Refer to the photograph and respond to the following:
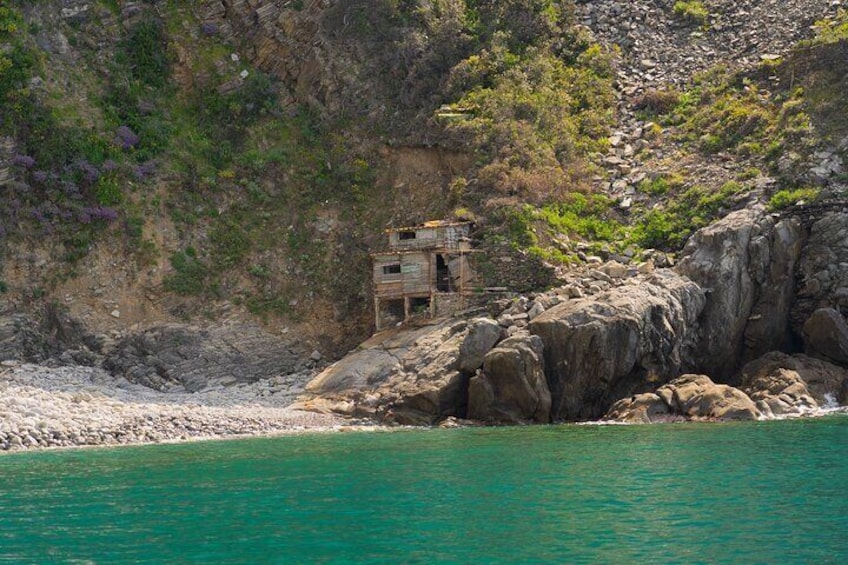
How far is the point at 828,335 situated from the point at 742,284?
14.2 feet

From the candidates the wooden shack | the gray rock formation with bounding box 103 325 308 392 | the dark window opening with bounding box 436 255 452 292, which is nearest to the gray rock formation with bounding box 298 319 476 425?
the wooden shack

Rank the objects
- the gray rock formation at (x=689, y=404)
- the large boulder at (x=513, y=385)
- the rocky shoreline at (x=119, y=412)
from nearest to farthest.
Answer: the rocky shoreline at (x=119, y=412) < the gray rock formation at (x=689, y=404) < the large boulder at (x=513, y=385)

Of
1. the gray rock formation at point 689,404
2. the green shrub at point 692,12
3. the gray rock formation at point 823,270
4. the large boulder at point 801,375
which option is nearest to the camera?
the gray rock formation at point 689,404

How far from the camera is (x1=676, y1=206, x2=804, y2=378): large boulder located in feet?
167

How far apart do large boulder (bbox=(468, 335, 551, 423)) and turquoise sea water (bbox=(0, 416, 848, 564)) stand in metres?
5.44

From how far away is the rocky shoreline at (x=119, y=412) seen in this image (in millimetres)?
43000

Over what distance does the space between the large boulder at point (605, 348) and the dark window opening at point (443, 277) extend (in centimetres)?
791

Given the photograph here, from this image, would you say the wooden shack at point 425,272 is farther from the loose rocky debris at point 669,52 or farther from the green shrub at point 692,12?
the green shrub at point 692,12

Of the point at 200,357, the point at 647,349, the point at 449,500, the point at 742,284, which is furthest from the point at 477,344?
the point at 449,500

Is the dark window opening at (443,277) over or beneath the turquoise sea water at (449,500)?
over

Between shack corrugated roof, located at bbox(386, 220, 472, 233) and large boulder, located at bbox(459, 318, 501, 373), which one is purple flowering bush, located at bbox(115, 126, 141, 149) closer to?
shack corrugated roof, located at bbox(386, 220, 472, 233)

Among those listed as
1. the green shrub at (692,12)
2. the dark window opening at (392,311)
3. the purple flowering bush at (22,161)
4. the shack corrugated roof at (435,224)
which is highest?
the green shrub at (692,12)

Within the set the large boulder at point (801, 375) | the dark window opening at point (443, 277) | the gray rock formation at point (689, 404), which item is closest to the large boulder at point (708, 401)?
the gray rock formation at point (689, 404)

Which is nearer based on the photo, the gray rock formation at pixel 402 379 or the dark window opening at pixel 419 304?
the gray rock formation at pixel 402 379
